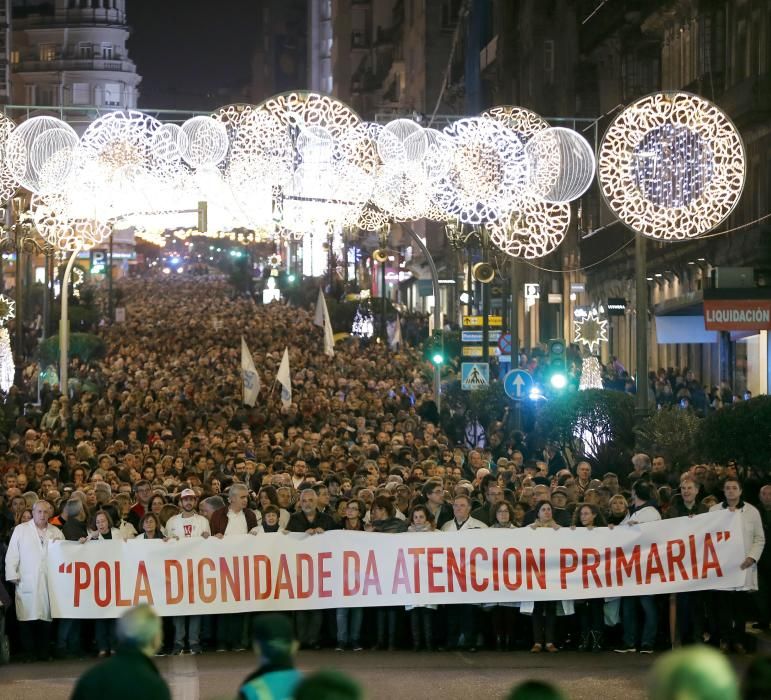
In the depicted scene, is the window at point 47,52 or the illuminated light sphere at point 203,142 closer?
the illuminated light sphere at point 203,142

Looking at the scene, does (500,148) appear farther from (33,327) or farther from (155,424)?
(33,327)

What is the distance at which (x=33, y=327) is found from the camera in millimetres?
60656

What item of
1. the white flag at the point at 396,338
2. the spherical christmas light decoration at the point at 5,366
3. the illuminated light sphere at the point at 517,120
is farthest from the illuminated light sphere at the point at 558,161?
the white flag at the point at 396,338

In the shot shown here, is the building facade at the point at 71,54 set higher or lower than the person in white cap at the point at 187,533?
higher

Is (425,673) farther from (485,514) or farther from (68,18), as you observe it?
(68,18)

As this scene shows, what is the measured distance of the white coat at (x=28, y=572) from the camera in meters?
13.9

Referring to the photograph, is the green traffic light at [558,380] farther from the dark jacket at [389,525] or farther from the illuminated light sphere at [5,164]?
the dark jacket at [389,525]

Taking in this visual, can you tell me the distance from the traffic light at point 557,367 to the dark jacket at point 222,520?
13.2m

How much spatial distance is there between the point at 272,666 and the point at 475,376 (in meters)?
25.0

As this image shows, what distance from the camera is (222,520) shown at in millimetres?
14430

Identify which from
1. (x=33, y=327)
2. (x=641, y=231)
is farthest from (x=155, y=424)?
(x=33, y=327)

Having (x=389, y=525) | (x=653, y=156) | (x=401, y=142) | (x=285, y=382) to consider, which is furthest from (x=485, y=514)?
(x=285, y=382)

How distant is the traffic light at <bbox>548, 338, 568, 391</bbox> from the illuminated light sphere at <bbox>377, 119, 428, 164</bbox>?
18.4 ft

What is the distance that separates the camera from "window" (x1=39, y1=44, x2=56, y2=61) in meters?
152
